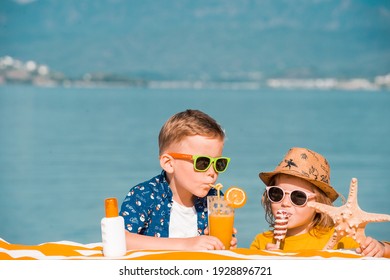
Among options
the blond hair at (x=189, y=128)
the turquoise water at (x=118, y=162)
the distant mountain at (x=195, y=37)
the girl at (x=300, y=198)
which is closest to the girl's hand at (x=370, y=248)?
the girl at (x=300, y=198)

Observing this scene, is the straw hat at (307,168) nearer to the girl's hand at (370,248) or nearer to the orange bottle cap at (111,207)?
the girl's hand at (370,248)

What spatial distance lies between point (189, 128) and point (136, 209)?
46cm

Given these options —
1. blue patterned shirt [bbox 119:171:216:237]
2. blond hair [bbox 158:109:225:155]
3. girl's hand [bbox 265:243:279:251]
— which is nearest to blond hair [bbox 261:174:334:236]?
girl's hand [bbox 265:243:279:251]

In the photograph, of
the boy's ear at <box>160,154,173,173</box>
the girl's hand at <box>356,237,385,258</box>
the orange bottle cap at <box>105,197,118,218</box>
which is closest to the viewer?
the orange bottle cap at <box>105,197,118,218</box>

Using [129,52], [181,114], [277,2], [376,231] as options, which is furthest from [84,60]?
[181,114]

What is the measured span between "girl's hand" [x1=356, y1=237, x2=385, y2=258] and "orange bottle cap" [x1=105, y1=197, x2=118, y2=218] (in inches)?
41.6

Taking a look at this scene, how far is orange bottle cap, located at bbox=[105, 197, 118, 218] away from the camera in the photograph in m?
3.32

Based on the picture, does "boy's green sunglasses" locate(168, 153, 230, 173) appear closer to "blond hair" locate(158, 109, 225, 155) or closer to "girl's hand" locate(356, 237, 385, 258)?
"blond hair" locate(158, 109, 225, 155)

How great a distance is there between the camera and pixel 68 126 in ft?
90.2

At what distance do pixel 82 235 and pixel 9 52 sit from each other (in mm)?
99672

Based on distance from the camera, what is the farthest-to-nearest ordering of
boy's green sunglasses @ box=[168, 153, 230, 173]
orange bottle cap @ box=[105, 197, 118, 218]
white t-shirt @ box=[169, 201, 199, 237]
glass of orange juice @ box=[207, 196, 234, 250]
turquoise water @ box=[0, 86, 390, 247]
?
turquoise water @ box=[0, 86, 390, 247], white t-shirt @ box=[169, 201, 199, 237], boy's green sunglasses @ box=[168, 153, 230, 173], glass of orange juice @ box=[207, 196, 234, 250], orange bottle cap @ box=[105, 197, 118, 218]

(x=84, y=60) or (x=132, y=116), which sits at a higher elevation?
(x=84, y=60)

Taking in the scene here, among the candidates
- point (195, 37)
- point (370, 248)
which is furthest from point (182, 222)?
point (195, 37)

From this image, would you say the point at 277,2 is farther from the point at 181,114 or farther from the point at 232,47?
the point at 181,114
